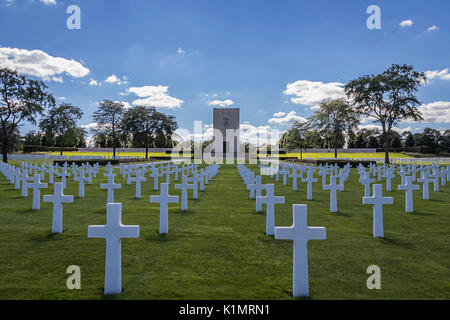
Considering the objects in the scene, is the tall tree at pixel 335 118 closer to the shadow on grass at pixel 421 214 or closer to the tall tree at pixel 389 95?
the tall tree at pixel 389 95

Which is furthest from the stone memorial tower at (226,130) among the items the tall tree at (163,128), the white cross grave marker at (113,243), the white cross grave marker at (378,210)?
the white cross grave marker at (113,243)

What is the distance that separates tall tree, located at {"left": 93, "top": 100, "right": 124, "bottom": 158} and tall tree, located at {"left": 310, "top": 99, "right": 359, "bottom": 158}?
110 feet

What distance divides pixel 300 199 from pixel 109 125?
1895 inches

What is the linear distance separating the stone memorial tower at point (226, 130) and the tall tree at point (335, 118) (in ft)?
59.6

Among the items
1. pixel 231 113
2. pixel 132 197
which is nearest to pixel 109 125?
pixel 231 113

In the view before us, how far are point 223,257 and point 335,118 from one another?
4496cm

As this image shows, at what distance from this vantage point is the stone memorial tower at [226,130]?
6053 centimetres

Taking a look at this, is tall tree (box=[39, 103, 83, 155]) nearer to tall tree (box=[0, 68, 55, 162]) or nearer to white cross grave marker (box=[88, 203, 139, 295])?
tall tree (box=[0, 68, 55, 162])

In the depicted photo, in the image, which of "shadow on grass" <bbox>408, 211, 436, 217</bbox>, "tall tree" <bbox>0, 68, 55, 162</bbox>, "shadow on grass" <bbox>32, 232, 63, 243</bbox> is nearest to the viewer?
"shadow on grass" <bbox>32, 232, 63, 243</bbox>

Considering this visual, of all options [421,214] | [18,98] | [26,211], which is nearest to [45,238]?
[26,211]

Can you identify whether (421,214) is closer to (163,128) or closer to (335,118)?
(335,118)

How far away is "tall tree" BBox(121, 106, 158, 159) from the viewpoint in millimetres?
52484

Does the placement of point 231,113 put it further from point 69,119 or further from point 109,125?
point 69,119

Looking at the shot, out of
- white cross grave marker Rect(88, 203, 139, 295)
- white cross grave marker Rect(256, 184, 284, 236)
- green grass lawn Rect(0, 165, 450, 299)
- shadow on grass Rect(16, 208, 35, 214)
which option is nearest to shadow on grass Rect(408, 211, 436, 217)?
green grass lawn Rect(0, 165, 450, 299)
